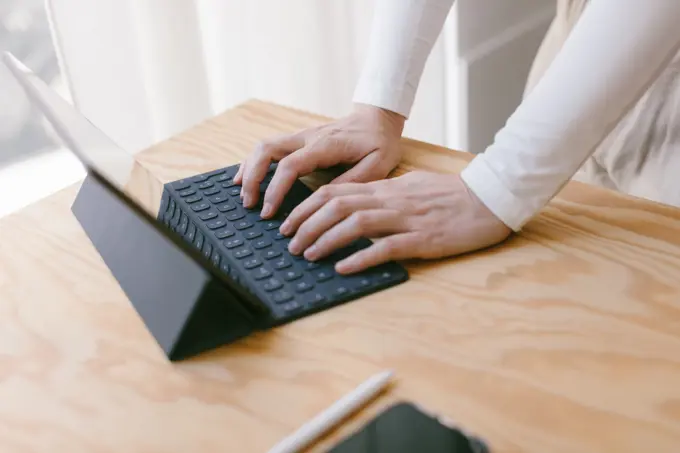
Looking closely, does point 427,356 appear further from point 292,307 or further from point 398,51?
point 398,51

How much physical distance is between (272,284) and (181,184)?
217 mm

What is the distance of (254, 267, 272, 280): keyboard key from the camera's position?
0.57m

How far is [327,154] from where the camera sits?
2.44ft

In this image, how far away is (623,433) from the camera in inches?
16.4

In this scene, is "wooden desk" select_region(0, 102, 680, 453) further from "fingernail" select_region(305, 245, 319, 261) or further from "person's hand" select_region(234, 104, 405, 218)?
"person's hand" select_region(234, 104, 405, 218)

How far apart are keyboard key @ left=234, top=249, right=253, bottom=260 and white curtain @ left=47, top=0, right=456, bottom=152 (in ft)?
1.99

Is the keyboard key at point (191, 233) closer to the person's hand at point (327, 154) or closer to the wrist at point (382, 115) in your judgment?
the person's hand at point (327, 154)

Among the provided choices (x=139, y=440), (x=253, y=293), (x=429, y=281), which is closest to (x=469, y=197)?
(x=429, y=281)

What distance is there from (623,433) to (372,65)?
1.78 ft

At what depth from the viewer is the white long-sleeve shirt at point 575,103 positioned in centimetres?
59

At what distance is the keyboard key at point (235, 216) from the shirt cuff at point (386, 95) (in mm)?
241

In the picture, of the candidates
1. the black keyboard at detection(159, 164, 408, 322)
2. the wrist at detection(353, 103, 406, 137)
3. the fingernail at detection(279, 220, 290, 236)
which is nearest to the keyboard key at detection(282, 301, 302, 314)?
the black keyboard at detection(159, 164, 408, 322)

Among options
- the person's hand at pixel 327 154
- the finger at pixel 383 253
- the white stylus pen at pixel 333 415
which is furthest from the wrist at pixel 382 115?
the white stylus pen at pixel 333 415

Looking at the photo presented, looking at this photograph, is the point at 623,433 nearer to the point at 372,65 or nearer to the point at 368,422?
the point at 368,422
